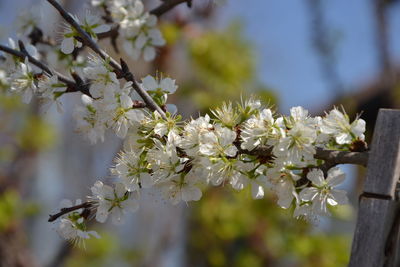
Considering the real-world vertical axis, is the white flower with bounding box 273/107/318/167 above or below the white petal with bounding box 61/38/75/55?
below

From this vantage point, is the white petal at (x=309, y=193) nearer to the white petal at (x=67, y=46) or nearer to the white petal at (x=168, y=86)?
the white petal at (x=168, y=86)

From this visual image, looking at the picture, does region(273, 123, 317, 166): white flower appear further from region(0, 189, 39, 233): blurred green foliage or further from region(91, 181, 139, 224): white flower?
region(0, 189, 39, 233): blurred green foliage

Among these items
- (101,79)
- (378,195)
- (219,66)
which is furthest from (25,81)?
(219,66)

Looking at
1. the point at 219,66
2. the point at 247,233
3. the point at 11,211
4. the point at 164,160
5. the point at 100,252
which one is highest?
the point at 164,160

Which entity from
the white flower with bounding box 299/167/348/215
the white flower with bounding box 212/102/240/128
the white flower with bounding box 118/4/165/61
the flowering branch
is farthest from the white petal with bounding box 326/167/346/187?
the white flower with bounding box 118/4/165/61

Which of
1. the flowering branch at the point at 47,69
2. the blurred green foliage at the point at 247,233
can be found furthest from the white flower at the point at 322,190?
the blurred green foliage at the point at 247,233

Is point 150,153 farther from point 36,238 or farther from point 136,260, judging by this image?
point 36,238

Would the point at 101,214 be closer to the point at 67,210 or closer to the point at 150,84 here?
the point at 67,210
